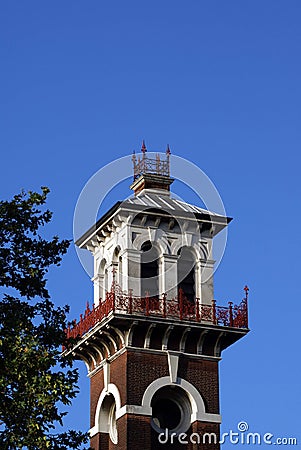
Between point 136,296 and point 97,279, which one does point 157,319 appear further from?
point 97,279

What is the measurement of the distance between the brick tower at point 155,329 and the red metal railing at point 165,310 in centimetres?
4

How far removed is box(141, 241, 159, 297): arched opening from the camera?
163 feet

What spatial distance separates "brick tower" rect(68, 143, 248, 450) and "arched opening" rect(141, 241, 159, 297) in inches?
1.5

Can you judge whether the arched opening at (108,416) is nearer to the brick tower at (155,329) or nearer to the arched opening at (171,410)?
the brick tower at (155,329)

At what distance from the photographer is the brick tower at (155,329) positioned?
157 feet

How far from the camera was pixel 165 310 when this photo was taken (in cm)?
4844

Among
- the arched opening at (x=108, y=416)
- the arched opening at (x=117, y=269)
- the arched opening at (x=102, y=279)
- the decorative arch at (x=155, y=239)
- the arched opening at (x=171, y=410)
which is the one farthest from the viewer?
the arched opening at (x=102, y=279)

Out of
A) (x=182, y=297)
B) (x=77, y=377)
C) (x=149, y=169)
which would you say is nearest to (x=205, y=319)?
(x=182, y=297)

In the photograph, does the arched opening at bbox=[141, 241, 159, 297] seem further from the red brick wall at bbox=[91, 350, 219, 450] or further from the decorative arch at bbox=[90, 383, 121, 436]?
the decorative arch at bbox=[90, 383, 121, 436]

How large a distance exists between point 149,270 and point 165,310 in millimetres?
2389

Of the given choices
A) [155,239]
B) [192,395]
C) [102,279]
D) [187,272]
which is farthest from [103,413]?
[155,239]

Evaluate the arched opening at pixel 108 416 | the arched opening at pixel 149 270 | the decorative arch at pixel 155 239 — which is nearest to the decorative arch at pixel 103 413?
the arched opening at pixel 108 416

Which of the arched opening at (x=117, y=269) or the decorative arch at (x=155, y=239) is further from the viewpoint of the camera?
the decorative arch at (x=155, y=239)

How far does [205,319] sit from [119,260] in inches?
168
